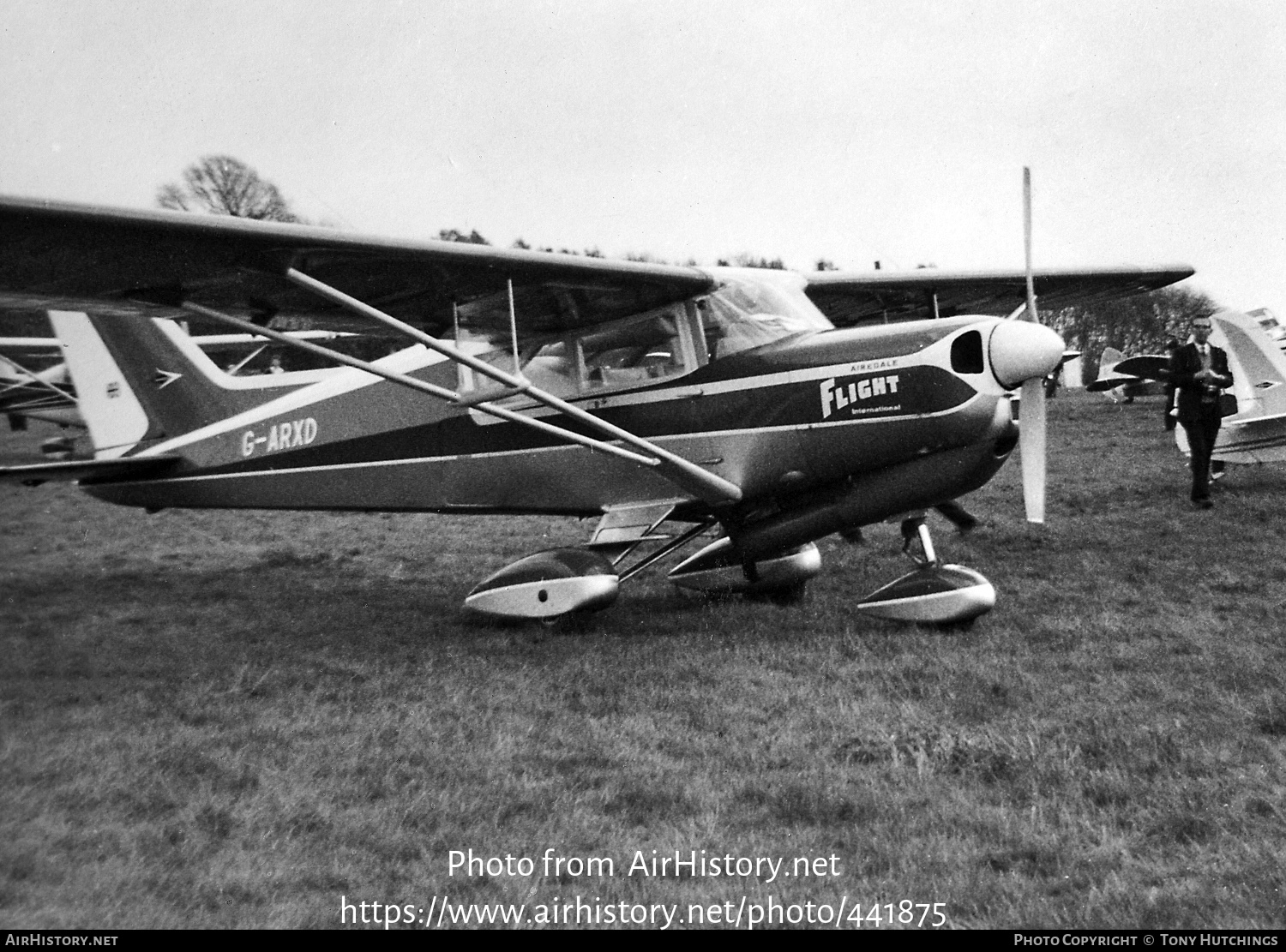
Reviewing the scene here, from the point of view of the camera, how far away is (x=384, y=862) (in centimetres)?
272

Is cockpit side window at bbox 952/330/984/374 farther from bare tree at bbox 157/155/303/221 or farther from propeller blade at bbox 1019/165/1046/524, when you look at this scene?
bare tree at bbox 157/155/303/221

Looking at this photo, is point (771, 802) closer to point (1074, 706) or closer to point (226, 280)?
point (1074, 706)

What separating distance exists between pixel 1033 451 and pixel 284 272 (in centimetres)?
422

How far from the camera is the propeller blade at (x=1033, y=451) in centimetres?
563

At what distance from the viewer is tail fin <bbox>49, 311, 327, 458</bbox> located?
26.6 ft

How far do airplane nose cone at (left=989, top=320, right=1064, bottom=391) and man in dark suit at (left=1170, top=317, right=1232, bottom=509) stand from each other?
561cm

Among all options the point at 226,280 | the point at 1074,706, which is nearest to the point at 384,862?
the point at 1074,706

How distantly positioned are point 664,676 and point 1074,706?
180 cm

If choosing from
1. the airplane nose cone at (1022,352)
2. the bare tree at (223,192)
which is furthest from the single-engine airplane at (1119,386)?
the bare tree at (223,192)

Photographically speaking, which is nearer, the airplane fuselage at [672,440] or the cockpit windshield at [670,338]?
the airplane fuselage at [672,440]

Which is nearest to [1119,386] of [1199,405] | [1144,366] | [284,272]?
[1144,366]

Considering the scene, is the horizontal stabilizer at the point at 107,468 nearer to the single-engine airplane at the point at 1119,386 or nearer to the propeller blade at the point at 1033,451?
the propeller blade at the point at 1033,451

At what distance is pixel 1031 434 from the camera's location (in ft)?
18.8

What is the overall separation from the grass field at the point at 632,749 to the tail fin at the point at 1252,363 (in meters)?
4.67
